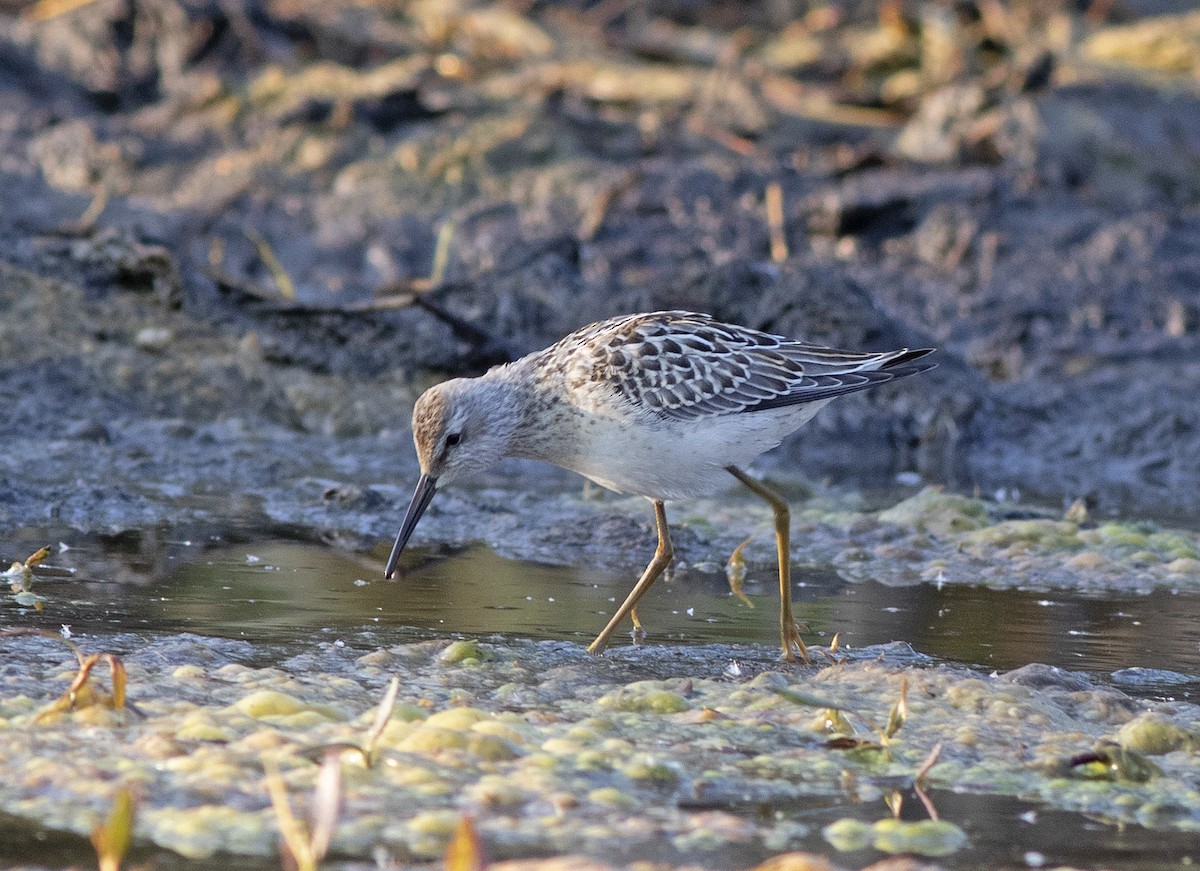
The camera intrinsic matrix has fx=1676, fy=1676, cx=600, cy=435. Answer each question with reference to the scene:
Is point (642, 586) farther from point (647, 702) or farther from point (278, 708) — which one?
point (278, 708)

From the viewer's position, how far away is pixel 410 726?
3.93 meters

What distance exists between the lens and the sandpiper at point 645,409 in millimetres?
5273

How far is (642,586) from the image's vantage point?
5266 mm

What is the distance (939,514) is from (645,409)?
2118 mm

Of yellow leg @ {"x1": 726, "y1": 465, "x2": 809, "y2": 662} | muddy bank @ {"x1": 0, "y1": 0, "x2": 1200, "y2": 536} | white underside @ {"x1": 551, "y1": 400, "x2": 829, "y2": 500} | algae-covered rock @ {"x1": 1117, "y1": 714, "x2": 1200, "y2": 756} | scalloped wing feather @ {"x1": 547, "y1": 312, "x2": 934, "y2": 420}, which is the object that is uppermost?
muddy bank @ {"x1": 0, "y1": 0, "x2": 1200, "y2": 536}

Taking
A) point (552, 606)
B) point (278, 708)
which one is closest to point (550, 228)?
point (552, 606)

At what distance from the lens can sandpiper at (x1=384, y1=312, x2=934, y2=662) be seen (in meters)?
5.27

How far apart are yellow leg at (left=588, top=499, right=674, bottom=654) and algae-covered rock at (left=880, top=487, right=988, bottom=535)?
1.72 meters

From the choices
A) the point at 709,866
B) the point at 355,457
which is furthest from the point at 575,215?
the point at 709,866

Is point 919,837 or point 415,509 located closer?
point 919,837

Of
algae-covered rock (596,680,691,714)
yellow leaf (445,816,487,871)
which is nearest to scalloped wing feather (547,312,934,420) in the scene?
algae-covered rock (596,680,691,714)

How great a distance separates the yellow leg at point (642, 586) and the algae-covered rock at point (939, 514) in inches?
67.6

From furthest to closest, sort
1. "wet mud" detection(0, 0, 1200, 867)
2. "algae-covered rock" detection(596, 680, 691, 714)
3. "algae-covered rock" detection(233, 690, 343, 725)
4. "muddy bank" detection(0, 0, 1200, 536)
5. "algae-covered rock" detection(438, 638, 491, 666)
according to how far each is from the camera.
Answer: "muddy bank" detection(0, 0, 1200, 536) → "algae-covered rock" detection(438, 638, 491, 666) → "algae-covered rock" detection(596, 680, 691, 714) → "algae-covered rock" detection(233, 690, 343, 725) → "wet mud" detection(0, 0, 1200, 867)

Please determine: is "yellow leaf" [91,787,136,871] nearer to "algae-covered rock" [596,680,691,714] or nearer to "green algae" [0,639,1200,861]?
"green algae" [0,639,1200,861]
